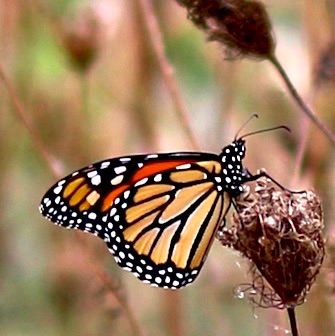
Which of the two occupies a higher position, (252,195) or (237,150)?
(237,150)

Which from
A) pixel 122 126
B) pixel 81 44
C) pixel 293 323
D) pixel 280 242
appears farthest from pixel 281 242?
pixel 122 126

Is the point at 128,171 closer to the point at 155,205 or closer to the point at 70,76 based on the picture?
the point at 155,205

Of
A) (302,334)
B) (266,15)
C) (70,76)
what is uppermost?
(70,76)

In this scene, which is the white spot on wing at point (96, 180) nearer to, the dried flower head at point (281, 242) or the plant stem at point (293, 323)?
the dried flower head at point (281, 242)

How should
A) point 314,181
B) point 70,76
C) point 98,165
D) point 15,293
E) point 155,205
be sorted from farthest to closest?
point 15,293 → point 70,76 → point 314,181 → point 155,205 → point 98,165

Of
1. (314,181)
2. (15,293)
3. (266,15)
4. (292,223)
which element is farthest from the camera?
(15,293)

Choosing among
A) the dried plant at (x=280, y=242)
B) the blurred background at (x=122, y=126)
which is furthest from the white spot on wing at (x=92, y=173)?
the dried plant at (x=280, y=242)

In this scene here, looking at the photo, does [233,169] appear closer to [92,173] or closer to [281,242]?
[92,173]

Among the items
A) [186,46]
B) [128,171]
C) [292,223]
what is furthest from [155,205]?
[186,46]
